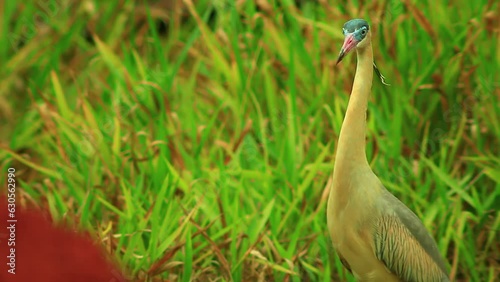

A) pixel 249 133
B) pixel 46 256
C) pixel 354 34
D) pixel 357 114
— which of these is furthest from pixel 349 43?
pixel 249 133

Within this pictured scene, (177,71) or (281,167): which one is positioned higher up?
(177,71)

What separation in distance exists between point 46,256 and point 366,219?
75cm

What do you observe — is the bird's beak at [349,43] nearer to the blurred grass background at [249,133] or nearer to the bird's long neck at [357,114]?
the bird's long neck at [357,114]

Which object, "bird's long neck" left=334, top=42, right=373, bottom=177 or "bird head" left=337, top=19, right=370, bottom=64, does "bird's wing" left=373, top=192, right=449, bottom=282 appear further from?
"bird head" left=337, top=19, right=370, bottom=64

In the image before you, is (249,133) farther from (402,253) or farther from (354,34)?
(354,34)

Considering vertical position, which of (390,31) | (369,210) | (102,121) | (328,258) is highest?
(390,31)

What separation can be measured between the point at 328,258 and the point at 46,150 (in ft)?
3.75

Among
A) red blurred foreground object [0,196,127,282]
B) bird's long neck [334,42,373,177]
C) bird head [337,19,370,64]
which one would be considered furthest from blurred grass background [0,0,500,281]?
bird head [337,19,370,64]

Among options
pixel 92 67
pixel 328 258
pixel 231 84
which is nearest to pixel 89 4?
pixel 92 67

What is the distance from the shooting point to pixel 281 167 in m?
3.00

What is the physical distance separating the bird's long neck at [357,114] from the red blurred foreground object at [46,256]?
0.62 meters

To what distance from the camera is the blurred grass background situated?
2.78 metres

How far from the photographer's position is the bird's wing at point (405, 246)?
2.30 meters

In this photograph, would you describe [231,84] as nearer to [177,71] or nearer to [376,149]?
[177,71]
